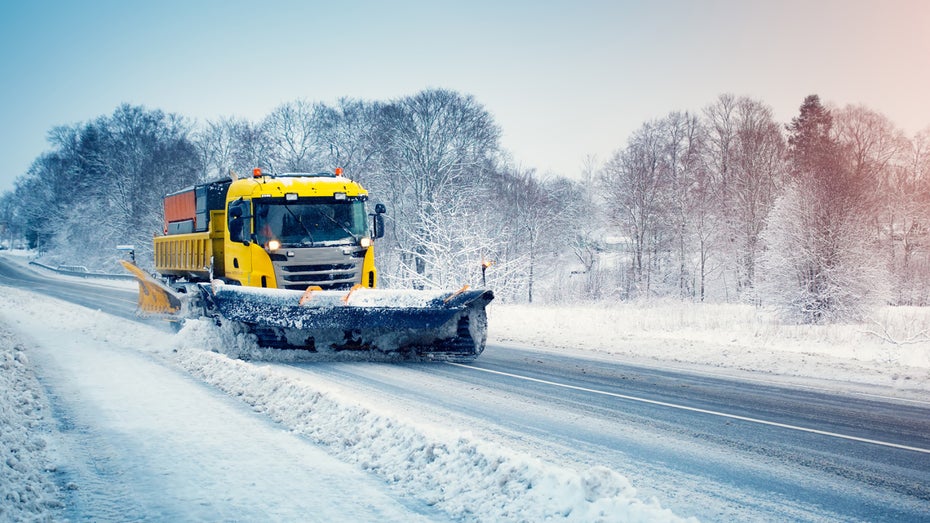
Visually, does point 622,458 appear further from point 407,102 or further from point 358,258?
point 407,102

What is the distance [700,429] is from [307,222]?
26.1ft

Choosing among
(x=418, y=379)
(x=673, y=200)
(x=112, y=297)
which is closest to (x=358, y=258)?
(x=418, y=379)

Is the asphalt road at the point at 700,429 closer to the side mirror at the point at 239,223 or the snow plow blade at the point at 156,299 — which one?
the side mirror at the point at 239,223

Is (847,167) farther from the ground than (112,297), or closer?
farther from the ground

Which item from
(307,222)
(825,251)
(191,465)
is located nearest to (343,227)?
(307,222)

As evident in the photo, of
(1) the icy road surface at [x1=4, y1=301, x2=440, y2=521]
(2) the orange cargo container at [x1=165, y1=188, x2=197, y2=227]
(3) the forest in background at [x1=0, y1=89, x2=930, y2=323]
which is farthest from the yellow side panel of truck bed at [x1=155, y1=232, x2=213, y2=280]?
(3) the forest in background at [x1=0, y1=89, x2=930, y2=323]

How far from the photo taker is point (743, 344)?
14836mm

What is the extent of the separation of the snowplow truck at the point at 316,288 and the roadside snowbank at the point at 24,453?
331 cm

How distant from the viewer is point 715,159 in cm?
4400

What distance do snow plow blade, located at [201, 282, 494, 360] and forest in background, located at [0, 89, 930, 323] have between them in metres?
16.4

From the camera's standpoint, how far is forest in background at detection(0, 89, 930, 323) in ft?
108

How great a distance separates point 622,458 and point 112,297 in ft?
98.4

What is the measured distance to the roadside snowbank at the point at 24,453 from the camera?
4375 millimetres

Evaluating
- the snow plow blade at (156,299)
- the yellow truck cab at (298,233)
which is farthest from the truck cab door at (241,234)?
the snow plow blade at (156,299)
